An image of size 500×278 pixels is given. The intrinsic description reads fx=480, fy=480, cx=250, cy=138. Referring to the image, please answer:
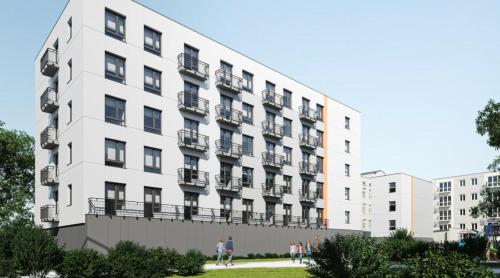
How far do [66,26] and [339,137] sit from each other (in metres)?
35.4

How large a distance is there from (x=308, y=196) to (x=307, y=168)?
3157mm

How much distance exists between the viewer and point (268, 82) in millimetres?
51312

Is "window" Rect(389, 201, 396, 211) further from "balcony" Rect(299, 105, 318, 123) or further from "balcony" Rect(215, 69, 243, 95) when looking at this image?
"balcony" Rect(215, 69, 243, 95)

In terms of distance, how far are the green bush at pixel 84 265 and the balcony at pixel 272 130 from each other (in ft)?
97.1

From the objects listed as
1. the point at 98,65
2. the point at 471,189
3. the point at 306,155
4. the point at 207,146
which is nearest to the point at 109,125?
the point at 98,65

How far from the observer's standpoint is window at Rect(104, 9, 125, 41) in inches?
1420

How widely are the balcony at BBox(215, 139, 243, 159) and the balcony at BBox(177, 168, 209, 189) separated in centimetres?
272

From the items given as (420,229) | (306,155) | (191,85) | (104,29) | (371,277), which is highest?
(104,29)

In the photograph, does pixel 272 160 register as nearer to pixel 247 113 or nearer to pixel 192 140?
pixel 247 113

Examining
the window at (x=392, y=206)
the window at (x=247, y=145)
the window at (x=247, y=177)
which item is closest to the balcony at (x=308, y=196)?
the window at (x=247, y=177)

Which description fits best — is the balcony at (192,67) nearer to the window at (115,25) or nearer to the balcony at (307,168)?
the window at (115,25)

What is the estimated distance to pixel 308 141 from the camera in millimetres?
54781

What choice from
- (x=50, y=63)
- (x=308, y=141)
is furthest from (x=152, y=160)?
(x=308, y=141)

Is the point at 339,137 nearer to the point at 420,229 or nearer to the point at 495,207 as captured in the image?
the point at 495,207
